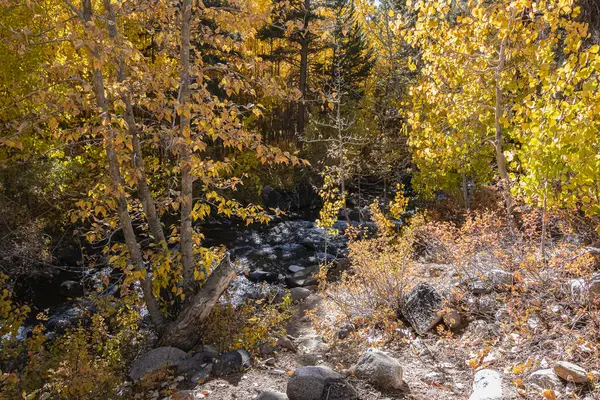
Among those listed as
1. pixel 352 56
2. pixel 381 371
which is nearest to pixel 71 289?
pixel 381 371

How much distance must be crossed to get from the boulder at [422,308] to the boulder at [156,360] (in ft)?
8.41

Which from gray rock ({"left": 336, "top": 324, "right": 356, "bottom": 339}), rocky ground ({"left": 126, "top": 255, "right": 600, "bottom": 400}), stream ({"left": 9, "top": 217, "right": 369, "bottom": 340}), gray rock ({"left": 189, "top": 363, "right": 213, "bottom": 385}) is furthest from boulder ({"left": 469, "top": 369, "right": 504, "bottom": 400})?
stream ({"left": 9, "top": 217, "right": 369, "bottom": 340})

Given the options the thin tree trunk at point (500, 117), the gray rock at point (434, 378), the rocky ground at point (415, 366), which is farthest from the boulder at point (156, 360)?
the thin tree trunk at point (500, 117)

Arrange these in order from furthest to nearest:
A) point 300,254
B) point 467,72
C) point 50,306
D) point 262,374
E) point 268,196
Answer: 1. point 268,196
2. point 300,254
3. point 50,306
4. point 467,72
5. point 262,374

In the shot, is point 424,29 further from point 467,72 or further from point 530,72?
point 530,72

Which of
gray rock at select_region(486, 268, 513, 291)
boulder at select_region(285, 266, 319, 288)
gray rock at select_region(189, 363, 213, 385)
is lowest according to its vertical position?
boulder at select_region(285, 266, 319, 288)

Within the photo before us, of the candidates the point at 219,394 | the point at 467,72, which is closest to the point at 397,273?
the point at 219,394

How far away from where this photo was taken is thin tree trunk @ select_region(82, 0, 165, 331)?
159 inches

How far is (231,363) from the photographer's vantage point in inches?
178

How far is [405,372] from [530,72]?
4.06 metres

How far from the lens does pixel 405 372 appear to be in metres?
4.09

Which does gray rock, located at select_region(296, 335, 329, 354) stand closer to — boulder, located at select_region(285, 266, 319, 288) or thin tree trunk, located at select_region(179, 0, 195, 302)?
thin tree trunk, located at select_region(179, 0, 195, 302)

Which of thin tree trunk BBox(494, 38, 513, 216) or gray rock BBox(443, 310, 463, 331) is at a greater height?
thin tree trunk BBox(494, 38, 513, 216)

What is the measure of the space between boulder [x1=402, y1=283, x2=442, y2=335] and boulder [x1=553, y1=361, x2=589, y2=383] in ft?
4.73
